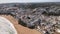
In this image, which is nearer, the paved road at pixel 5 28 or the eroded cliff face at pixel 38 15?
the paved road at pixel 5 28

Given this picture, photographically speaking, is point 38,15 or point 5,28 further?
point 38,15

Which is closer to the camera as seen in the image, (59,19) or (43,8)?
(59,19)

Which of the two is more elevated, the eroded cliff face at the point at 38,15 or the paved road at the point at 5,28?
the paved road at the point at 5,28

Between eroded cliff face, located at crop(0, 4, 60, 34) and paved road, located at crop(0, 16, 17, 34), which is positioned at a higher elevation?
paved road, located at crop(0, 16, 17, 34)

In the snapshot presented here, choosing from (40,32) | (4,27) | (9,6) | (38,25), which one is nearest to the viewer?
(4,27)

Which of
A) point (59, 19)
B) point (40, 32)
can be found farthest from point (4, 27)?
point (59, 19)

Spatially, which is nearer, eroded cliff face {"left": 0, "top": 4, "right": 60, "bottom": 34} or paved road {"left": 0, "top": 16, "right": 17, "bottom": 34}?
paved road {"left": 0, "top": 16, "right": 17, "bottom": 34}

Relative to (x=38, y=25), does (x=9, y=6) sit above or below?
above

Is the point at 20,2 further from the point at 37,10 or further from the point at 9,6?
the point at 37,10
